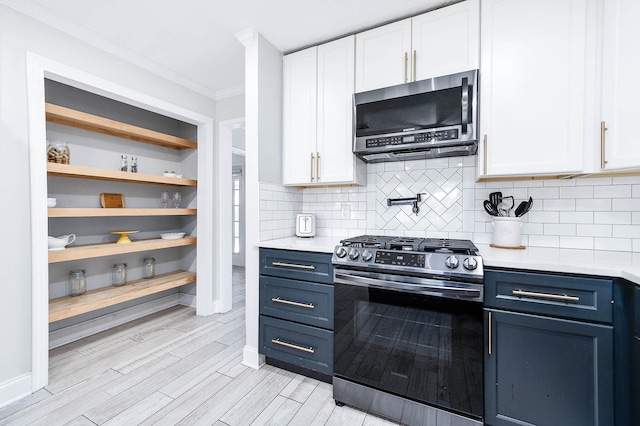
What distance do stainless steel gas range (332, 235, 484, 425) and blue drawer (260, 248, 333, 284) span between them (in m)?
0.12

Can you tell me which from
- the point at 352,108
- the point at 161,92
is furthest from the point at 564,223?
the point at 161,92

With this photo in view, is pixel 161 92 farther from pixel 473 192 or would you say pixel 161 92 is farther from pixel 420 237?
pixel 473 192

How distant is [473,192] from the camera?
6.67 ft

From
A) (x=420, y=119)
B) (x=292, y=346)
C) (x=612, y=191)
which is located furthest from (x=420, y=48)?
(x=292, y=346)

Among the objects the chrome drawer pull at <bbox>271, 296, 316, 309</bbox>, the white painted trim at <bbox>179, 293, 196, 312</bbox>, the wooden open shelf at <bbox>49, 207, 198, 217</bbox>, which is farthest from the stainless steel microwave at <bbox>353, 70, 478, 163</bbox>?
the white painted trim at <bbox>179, 293, 196, 312</bbox>

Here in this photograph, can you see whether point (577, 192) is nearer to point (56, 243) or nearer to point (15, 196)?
point (15, 196)

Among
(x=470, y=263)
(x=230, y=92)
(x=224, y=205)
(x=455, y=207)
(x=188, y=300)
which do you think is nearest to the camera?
(x=470, y=263)

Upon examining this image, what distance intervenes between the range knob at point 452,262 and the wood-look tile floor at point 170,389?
1010 millimetres

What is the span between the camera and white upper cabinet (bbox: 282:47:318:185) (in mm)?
2285

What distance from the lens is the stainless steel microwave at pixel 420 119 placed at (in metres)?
1.73

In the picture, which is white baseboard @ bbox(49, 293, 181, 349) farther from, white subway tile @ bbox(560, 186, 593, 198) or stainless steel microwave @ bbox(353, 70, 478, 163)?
white subway tile @ bbox(560, 186, 593, 198)

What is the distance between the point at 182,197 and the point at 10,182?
6.10 feet

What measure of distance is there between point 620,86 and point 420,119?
97 cm

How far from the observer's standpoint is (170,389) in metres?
1.89
